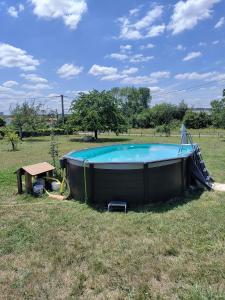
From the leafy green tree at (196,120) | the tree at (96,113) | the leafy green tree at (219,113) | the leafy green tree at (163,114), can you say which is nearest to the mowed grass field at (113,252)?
the leafy green tree at (219,113)

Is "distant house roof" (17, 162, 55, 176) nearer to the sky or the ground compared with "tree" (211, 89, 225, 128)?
nearer to the ground

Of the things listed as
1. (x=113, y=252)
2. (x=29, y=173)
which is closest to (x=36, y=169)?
(x=29, y=173)

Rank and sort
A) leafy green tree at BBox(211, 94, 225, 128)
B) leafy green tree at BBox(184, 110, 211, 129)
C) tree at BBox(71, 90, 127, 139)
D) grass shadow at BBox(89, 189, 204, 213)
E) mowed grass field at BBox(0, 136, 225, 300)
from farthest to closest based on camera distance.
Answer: leafy green tree at BBox(184, 110, 211, 129) < tree at BBox(71, 90, 127, 139) < leafy green tree at BBox(211, 94, 225, 128) < grass shadow at BBox(89, 189, 204, 213) < mowed grass field at BBox(0, 136, 225, 300)

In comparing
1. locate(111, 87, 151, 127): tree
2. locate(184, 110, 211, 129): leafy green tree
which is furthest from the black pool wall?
locate(111, 87, 151, 127): tree

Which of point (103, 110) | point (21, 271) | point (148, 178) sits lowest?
point (21, 271)

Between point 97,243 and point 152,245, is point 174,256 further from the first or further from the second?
point 97,243

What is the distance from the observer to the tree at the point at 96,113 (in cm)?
2492

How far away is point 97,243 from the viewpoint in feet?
13.4

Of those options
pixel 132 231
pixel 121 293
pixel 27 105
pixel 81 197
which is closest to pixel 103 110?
pixel 27 105

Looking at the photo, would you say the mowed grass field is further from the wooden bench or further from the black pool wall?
the wooden bench

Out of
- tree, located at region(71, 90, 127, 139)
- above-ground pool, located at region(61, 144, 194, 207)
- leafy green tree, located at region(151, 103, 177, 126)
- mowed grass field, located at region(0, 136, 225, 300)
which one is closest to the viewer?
Result: mowed grass field, located at region(0, 136, 225, 300)

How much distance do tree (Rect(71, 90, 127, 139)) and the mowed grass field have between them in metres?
19.4

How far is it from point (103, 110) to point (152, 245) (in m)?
22.2

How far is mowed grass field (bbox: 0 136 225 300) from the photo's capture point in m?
3.00
